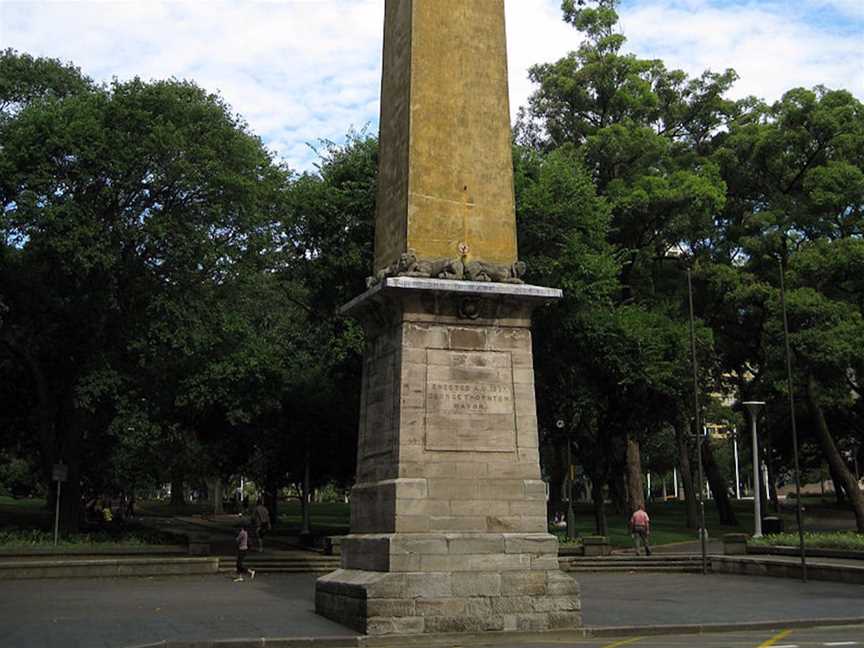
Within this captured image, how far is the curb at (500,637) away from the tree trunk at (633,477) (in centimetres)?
2176

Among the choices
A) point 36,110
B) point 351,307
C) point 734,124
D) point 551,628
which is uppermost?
point 734,124

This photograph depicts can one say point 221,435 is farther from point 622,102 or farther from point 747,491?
point 747,491

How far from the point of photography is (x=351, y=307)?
14.8 meters

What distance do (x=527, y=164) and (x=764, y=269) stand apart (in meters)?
11.5

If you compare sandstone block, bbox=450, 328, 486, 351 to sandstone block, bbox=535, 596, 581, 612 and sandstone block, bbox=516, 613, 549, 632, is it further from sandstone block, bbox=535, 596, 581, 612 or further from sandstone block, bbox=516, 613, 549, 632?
sandstone block, bbox=516, 613, 549, 632

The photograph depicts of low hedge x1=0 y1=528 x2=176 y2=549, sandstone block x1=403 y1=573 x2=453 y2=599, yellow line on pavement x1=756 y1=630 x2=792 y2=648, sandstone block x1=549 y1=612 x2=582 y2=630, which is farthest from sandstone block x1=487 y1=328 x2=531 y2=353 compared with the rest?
low hedge x1=0 y1=528 x2=176 y2=549

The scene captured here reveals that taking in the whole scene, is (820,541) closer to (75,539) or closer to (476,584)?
(476,584)

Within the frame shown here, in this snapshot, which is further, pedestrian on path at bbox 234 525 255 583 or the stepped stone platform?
pedestrian on path at bbox 234 525 255 583

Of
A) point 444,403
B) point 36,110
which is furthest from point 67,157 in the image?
point 444,403

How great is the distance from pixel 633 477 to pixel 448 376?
24518 mm

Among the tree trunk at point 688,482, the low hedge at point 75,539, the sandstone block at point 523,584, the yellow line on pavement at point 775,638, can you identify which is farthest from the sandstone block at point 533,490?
the tree trunk at point 688,482

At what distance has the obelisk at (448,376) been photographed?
13.0 m

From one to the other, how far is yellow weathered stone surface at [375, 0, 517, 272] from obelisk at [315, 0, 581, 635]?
0.8 inches

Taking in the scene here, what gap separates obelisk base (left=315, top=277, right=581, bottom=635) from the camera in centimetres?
1284
